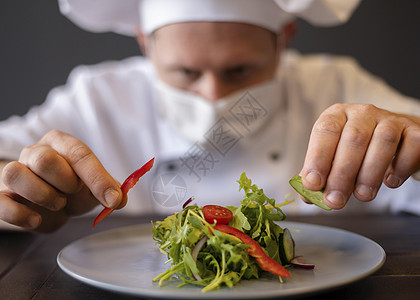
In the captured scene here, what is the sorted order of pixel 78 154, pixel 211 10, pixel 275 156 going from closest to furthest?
1. pixel 78 154
2. pixel 211 10
3. pixel 275 156

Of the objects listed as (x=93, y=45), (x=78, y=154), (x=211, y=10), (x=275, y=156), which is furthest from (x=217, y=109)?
(x=93, y=45)

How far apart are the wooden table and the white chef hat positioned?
621 mm

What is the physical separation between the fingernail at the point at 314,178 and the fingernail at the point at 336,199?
21 mm

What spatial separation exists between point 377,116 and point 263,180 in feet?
3.12

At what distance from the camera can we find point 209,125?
140 cm

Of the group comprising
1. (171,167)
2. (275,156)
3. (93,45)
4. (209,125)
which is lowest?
(275,156)

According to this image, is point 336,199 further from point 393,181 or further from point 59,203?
point 59,203

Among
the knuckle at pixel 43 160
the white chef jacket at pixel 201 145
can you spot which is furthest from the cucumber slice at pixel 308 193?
the white chef jacket at pixel 201 145

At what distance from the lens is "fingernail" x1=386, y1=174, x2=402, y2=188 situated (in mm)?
688

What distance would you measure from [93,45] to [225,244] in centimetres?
192

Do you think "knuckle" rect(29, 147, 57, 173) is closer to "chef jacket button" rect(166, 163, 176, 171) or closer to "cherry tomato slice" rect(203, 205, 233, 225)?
"cherry tomato slice" rect(203, 205, 233, 225)

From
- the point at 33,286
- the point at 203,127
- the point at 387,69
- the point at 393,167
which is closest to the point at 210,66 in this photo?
the point at 203,127

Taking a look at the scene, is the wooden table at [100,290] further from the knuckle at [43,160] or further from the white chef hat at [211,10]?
the white chef hat at [211,10]

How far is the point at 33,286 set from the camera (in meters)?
0.62
